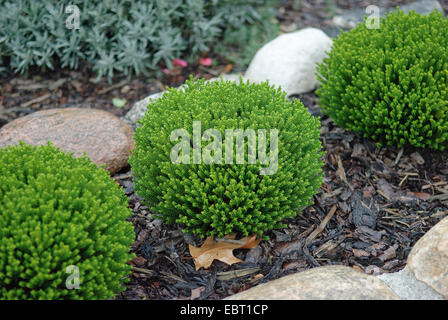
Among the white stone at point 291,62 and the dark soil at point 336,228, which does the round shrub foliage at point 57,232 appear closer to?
the dark soil at point 336,228

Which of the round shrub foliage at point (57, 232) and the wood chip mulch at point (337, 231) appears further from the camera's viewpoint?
the wood chip mulch at point (337, 231)

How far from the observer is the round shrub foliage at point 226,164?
9.81ft

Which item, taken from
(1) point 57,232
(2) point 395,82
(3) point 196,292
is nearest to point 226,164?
(3) point 196,292

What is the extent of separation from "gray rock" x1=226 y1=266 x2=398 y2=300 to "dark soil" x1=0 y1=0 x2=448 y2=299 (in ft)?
1.34

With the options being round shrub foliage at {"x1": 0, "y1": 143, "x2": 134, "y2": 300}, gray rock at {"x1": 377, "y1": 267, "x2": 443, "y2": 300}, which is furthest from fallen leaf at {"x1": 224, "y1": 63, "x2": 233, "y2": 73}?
gray rock at {"x1": 377, "y1": 267, "x2": 443, "y2": 300}

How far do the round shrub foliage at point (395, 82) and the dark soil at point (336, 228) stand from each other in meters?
0.27

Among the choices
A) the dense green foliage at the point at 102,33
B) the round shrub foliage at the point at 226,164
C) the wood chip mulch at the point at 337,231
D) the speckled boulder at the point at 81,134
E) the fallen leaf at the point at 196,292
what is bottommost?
the fallen leaf at the point at 196,292

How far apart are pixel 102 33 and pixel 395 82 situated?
11.0 ft

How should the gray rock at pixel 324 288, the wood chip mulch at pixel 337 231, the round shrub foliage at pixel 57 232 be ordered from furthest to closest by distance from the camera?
the wood chip mulch at pixel 337 231 → the gray rock at pixel 324 288 → the round shrub foliage at pixel 57 232

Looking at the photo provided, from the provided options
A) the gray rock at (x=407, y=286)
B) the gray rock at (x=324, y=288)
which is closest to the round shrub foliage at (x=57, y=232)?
the gray rock at (x=324, y=288)

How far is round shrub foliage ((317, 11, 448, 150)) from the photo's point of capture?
12.4 ft

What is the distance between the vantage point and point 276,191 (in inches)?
118

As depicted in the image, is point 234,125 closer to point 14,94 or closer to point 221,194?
point 221,194
